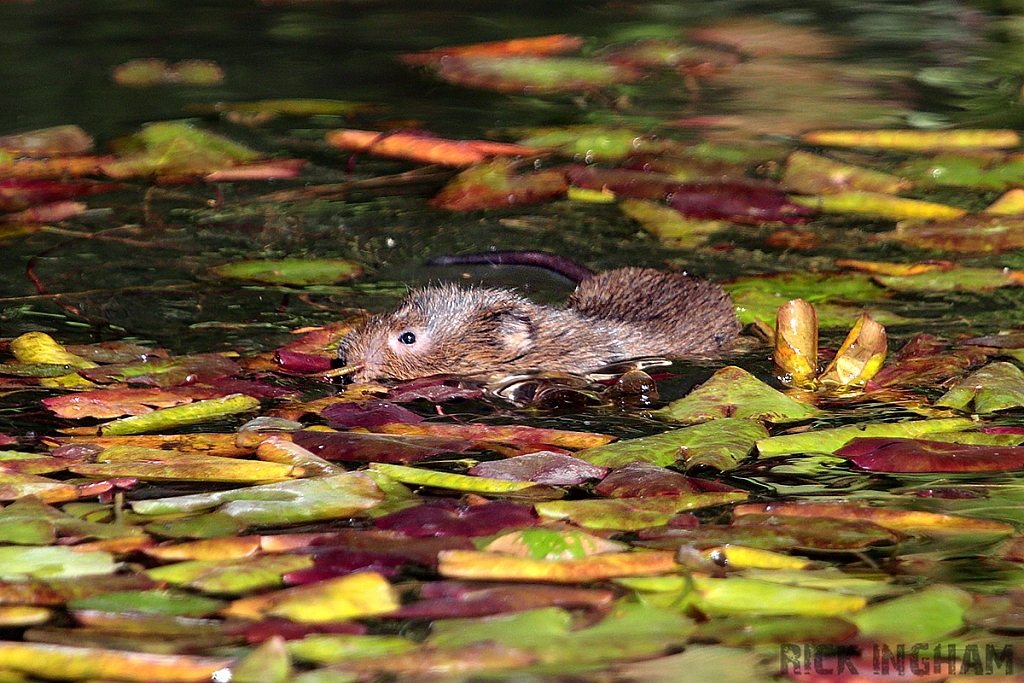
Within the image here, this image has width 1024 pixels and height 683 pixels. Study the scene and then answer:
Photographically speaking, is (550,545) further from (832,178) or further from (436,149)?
(436,149)

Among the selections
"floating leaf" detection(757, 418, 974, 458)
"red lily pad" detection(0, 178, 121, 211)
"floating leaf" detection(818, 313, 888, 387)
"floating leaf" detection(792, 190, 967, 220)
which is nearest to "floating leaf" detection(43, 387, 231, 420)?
"floating leaf" detection(757, 418, 974, 458)

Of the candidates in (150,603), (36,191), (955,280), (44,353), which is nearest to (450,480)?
(150,603)

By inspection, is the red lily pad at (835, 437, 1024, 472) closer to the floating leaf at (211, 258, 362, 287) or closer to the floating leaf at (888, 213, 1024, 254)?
the floating leaf at (888, 213, 1024, 254)

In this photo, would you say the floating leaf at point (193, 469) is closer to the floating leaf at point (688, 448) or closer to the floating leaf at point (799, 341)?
the floating leaf at point (688, 448)

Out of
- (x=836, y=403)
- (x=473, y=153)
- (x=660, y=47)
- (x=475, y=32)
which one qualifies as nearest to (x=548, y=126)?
(x=473, y=153)

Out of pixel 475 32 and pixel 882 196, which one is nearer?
pixel 882 196

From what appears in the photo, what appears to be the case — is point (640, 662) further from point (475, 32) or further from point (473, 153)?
point (475, 32)
